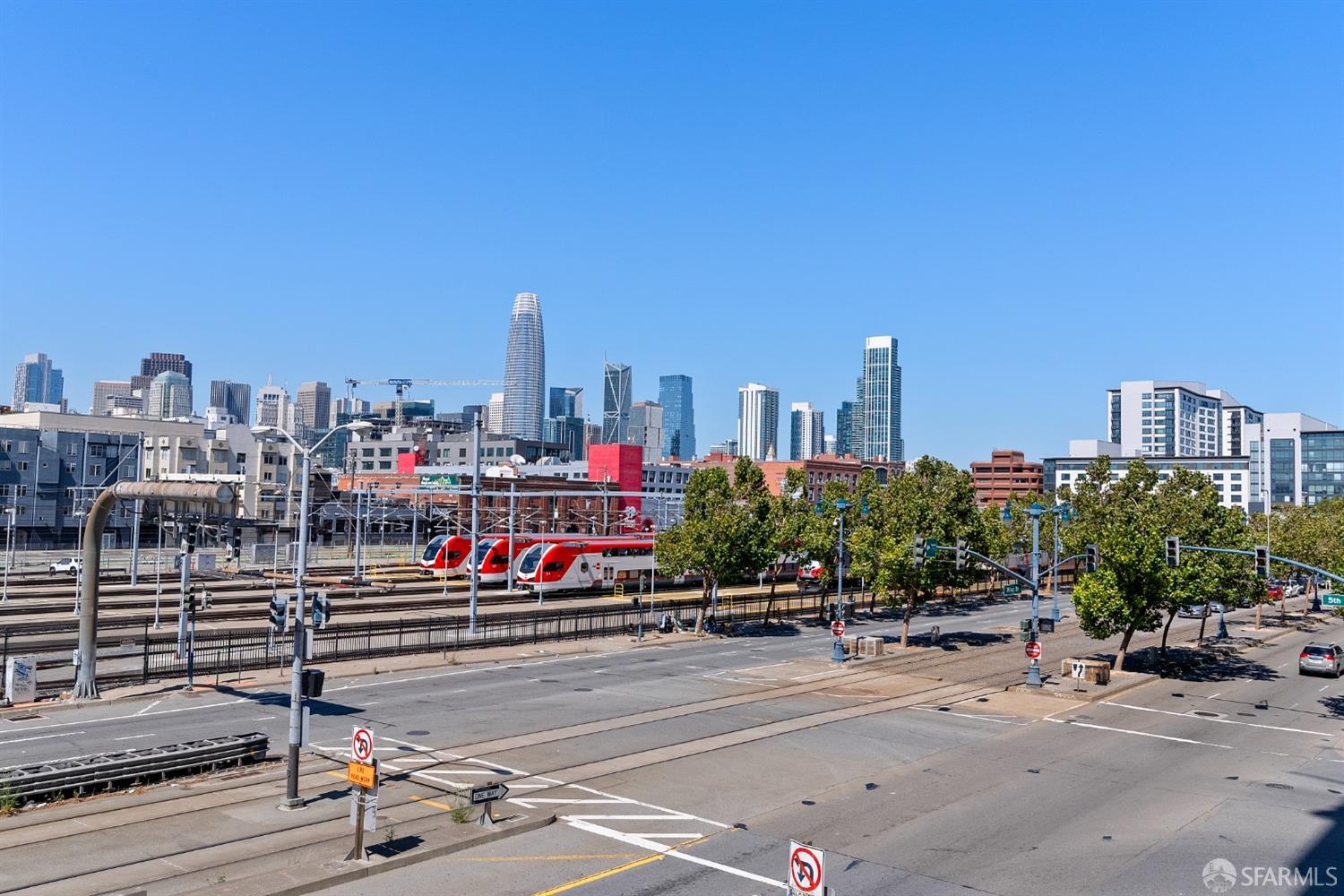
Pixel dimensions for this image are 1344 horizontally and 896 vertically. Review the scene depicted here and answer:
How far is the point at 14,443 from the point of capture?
120 metres

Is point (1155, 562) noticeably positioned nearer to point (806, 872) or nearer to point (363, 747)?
point (363, 747)

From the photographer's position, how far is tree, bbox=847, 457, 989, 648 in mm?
54031

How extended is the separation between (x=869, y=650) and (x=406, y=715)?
83.7ft

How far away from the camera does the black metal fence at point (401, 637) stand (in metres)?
41.5

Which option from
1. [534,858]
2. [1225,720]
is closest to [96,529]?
[534,858]

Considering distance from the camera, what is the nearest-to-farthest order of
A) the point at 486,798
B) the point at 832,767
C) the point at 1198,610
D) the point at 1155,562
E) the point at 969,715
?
the point at 486,798 < the point at 832,767 < the point at 969,715 < the point at 1155,562 < the point at 1198,610

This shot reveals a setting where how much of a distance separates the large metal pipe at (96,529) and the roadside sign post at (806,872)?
23214mm

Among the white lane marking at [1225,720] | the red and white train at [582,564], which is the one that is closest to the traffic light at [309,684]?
the white lane marking at [1225,720]

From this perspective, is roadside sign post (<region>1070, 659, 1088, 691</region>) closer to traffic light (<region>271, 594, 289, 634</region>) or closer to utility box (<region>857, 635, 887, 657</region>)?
utility box (<region>857, 635, 887, 657</region>)

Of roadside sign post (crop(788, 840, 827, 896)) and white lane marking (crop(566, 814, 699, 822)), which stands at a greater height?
roadside sign post (crop(788, 840, 827, 896))

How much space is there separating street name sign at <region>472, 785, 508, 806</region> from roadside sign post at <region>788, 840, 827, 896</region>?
31.6 feet

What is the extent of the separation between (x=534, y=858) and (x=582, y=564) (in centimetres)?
5808

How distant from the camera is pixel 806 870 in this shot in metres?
12.4

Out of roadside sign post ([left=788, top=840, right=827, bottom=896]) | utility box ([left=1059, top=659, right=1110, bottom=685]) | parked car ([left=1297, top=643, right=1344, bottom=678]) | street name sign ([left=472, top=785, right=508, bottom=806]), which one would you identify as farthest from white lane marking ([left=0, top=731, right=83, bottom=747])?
parked car ([left=1297, top=643, right=1344, bottom=678])
